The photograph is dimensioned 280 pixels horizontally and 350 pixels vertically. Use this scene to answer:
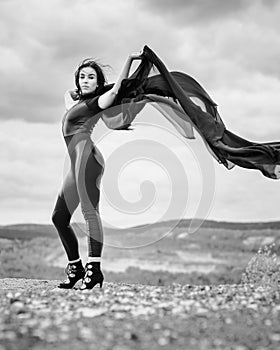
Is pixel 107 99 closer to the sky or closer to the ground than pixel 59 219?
closer to the sky

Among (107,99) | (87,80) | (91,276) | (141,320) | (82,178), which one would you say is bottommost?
(141,320)

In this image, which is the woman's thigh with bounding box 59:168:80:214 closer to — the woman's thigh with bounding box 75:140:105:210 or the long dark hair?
the woman's thigh with bounding box 75:140:105:210

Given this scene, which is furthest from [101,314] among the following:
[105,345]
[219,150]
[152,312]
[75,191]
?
[219,150]

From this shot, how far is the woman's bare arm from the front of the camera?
7805mm

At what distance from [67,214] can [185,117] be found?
188 centimetres

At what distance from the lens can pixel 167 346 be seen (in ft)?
16.2

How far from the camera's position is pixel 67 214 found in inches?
322

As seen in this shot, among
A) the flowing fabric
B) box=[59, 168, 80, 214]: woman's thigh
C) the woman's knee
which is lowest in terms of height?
the woman's knee

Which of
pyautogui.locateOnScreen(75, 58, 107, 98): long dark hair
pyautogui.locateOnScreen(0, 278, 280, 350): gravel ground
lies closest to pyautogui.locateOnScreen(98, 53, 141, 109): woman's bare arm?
pyautogui.locateOnScreen(75, 58, 107, 98): long dark hair

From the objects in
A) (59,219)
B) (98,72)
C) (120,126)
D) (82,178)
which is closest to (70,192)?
(82,178)

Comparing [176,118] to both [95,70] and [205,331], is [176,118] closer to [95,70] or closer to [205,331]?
[95,70]

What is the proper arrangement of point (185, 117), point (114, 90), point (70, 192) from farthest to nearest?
point (185, 117)
point (70, 192)
point (114, 90)

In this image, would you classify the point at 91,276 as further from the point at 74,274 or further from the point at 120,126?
the point at 120,126

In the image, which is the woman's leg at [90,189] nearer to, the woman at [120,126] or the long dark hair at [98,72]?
the woman at [120,126]
